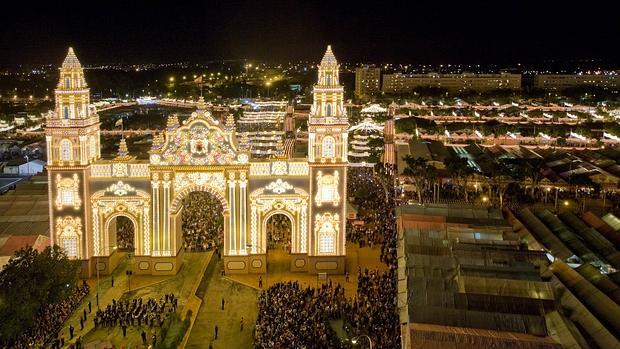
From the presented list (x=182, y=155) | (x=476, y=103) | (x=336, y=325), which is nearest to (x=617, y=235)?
(x=336, y=325)

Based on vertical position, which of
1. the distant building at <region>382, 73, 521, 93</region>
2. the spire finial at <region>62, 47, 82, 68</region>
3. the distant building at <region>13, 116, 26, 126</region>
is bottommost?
the distant building at <region>13, 116, 26, 126</region>

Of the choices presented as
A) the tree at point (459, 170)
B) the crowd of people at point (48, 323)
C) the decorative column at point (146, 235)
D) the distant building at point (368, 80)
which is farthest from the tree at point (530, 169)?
the distant building at point (368, 80)

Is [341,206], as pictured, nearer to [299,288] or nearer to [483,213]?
[299,288]

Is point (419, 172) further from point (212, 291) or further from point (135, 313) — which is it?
point (135, 313)

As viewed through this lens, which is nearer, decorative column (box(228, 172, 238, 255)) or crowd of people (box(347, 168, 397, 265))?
decorative column (box(228, 172, 238, 255))

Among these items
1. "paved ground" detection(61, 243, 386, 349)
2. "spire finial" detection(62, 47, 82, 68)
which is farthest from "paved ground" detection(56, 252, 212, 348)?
"spire finial" detection(62, 47, 82, 68)

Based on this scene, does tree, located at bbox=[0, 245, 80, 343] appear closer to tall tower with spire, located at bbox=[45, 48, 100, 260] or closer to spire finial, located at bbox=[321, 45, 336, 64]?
tall tower with spire, located at bbox=[45, 48, 100, 260]

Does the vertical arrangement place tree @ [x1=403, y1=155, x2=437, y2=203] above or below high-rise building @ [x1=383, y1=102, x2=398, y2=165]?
below
